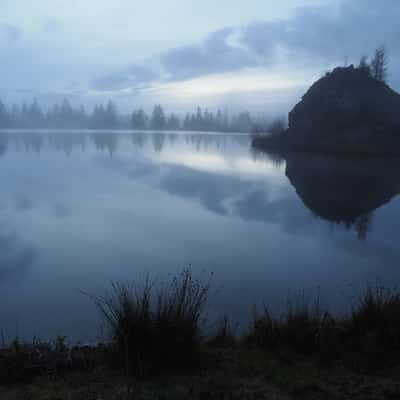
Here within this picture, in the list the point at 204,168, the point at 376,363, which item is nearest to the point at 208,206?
the point at 376,363

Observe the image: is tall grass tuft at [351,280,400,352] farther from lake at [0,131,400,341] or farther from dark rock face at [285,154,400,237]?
dark rock face at [285,154,400,237]

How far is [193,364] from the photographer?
133 inches

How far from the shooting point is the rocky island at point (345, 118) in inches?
1686

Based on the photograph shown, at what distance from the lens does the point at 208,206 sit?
1336 centimetres

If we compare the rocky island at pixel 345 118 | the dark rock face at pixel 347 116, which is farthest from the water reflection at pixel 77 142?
the dark rock face at pixel 347 116

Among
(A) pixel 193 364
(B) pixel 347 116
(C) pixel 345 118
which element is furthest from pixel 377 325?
(B) pixel 347 116

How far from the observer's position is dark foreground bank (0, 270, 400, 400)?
9.66 feet

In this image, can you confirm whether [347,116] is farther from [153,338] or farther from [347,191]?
[153,338]

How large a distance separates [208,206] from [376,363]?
10100mm

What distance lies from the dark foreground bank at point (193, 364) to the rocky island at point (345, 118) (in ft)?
139

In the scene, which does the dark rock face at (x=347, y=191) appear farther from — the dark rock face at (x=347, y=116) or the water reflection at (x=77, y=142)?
the water reflection at (x=77, y=142)

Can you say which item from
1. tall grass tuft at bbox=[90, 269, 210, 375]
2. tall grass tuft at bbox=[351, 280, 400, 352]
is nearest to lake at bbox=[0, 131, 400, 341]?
tall grass tuft at bbox=[351, 280, 400, 352]

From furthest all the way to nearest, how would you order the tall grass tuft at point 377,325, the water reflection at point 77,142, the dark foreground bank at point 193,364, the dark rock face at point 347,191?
1. the water reflection at point 77,142
2. the dark rock face at point 347,191
3. the tall grass tuft at point 377,325
4. the dark foreground bank at point 193,364

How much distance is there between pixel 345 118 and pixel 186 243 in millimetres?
43604
